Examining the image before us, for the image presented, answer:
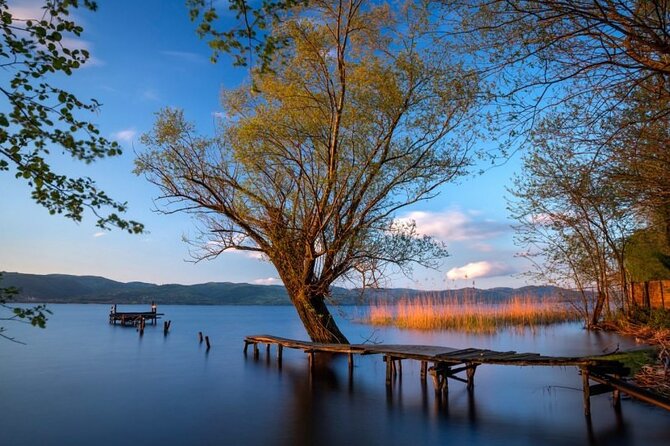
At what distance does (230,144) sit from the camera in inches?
734

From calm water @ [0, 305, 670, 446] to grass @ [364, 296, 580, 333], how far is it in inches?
392

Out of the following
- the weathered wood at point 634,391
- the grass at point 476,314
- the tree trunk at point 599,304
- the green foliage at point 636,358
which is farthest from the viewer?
the grass at point 476,314

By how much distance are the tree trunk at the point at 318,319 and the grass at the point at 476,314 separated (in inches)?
502

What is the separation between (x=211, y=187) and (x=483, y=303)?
22981 mm

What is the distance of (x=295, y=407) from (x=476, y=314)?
70.3 feet

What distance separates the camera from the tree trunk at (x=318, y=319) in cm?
1844

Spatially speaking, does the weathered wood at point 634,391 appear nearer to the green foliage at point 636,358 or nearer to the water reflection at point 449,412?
the water reflection at point 449,412

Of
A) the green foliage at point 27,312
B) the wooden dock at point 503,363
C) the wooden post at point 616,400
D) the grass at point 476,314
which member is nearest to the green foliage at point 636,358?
the wooden dock at point 503,363

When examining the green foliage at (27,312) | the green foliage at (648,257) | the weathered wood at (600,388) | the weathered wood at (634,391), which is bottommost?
the weathered wood at (600,388)

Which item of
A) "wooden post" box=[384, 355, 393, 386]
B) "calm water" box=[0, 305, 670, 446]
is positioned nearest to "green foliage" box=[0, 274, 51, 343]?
"calm water" box=[0, 305, 670, 446]

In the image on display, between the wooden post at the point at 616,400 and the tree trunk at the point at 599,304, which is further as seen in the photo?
the tree trunk at the point at 599,304

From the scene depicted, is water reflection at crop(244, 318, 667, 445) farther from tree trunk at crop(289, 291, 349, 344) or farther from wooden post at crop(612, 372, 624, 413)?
tree trunk at crop(289, 291, 349, 344)

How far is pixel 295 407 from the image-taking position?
1162 centimetres

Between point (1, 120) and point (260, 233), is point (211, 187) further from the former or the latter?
point (1, 120)
